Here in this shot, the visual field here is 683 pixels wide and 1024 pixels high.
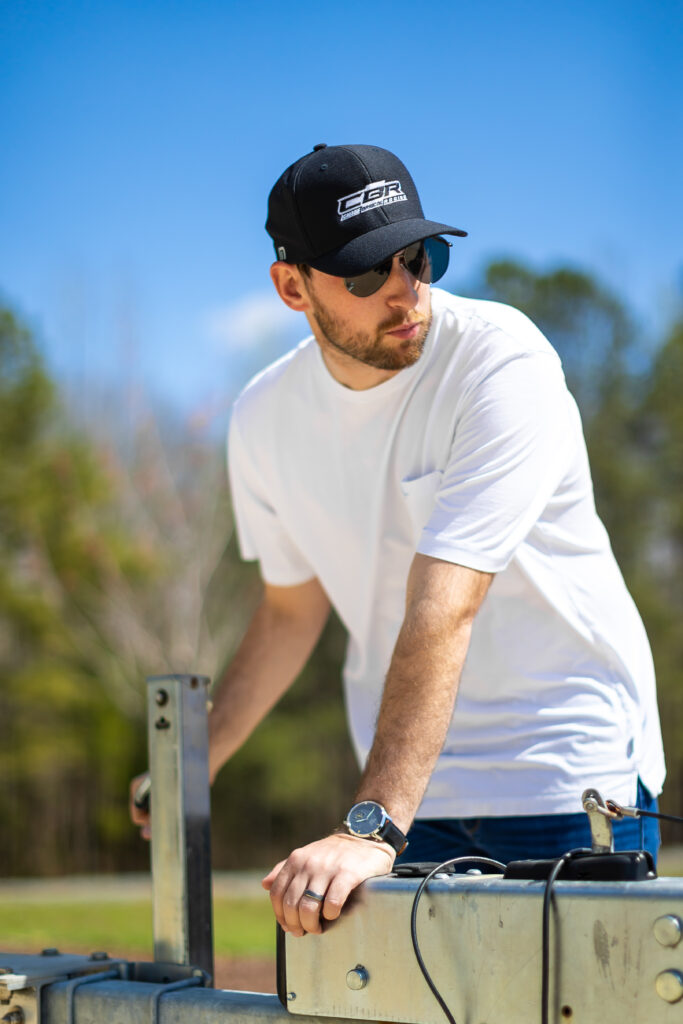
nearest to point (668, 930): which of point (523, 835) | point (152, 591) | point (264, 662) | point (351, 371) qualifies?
point (523, 835)

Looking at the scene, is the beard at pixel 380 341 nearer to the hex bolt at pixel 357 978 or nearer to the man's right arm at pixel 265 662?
the man's right arm at pixel 265 662

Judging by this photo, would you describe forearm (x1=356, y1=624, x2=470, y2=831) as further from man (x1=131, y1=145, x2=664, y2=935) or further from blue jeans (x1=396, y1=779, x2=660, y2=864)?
blue jeans (x1=396, y1=779, x2=660, y2=864)

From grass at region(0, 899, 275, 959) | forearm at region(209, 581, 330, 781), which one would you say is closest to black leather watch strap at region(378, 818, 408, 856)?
forearm at region(209, 581, 330, 781)

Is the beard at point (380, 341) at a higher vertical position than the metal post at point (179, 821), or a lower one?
higher

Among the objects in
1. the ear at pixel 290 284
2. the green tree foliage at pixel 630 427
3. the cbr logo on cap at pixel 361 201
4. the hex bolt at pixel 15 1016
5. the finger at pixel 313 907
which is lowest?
the hex bolt at pixel 15 1016

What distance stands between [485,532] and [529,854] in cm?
71

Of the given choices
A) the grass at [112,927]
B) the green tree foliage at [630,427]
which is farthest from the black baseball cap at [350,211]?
the green tree foliage at [630,427]

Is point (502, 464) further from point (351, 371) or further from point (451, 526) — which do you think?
point (351, 371)

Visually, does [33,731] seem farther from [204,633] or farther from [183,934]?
[183,934]

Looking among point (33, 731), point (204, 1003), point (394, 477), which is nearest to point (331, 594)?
point (394, 477)

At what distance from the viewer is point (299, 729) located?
17.7 m

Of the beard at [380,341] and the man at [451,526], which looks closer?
the man at [451,526]

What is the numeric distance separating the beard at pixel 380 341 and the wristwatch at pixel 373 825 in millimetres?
1003

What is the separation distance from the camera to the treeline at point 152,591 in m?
17.1
